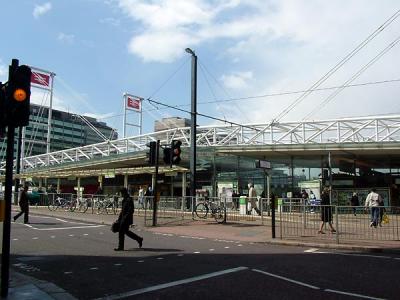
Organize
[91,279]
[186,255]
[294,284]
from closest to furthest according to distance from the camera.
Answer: [294,284] < [91,279] < [186,255]

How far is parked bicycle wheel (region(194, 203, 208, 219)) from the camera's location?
24281 mm

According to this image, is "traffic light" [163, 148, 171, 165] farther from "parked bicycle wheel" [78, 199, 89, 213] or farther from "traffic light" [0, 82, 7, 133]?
"traffic light" [0, 82, 7, 133]

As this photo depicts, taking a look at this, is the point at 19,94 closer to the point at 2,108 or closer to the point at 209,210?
the point at 2,108

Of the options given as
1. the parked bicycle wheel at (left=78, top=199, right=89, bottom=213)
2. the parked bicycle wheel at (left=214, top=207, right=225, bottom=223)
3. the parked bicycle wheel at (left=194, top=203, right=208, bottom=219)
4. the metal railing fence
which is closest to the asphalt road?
the metal railing fence

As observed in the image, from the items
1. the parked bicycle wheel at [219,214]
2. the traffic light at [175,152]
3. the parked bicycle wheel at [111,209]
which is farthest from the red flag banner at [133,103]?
the traffic light at [175,152]

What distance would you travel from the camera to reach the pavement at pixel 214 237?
8.41m

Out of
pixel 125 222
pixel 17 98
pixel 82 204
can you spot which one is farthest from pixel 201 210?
pixel 17 98

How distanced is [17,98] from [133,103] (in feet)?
207

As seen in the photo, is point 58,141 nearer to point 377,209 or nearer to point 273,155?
point 273,155

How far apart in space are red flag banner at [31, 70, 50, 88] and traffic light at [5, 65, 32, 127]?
66.6 meters

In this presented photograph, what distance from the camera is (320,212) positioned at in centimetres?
1756

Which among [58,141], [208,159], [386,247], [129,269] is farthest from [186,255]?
[58,141]

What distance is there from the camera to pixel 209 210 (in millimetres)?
24172

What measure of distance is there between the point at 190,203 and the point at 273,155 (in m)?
13.0
